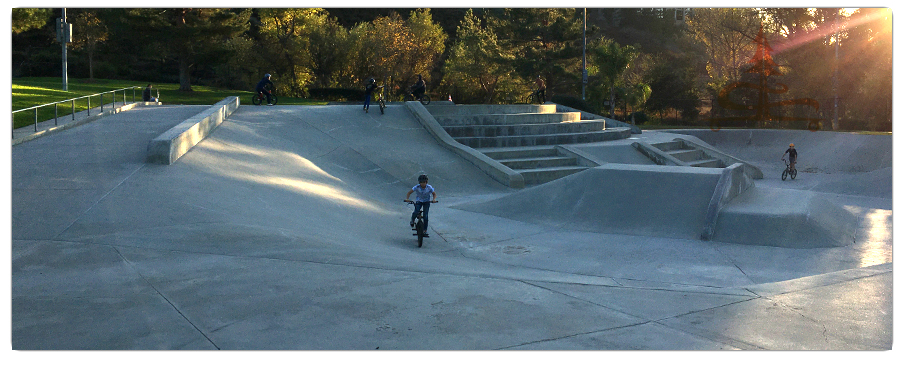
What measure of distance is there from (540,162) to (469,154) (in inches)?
95.7

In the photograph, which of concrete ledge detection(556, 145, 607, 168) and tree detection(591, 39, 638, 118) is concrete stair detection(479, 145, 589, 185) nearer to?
concrete ledge detection(556, 145, 607, 168)

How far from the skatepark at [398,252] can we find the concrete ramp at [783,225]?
4 cm

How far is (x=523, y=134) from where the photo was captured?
22938 mm

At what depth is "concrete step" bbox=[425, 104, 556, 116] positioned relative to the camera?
75.2 feet

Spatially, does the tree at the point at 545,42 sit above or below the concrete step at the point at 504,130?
above

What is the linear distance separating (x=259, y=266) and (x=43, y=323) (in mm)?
2251

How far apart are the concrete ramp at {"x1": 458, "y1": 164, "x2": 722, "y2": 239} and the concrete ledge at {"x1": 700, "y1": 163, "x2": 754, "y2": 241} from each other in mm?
211

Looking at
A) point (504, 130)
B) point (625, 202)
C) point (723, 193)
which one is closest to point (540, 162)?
point (504, 130)

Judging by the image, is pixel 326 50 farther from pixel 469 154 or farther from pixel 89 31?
pixel 469 154

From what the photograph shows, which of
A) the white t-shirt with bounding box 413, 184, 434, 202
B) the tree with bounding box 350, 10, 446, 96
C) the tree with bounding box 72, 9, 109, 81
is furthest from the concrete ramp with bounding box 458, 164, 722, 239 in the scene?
the tree with bounding box 72, 9, 109, 81

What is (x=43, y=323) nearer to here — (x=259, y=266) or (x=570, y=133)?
(x=259, y=266)

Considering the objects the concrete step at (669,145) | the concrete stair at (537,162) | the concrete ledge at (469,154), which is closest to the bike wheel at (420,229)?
the concrete ledge at (469,154)

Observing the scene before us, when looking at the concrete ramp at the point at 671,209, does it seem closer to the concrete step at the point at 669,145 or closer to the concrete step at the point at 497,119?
the concrete step at the point at 497,119

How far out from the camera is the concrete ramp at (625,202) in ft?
40.5
